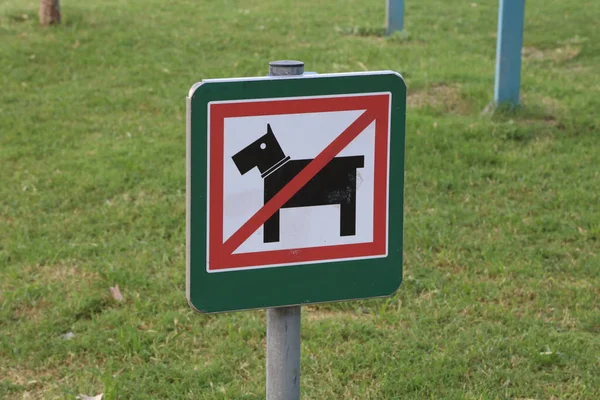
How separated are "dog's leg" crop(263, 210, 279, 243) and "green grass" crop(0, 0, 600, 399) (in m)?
1.63

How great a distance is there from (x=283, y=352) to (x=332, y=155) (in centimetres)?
48

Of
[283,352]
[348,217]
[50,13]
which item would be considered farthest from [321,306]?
[50,13]

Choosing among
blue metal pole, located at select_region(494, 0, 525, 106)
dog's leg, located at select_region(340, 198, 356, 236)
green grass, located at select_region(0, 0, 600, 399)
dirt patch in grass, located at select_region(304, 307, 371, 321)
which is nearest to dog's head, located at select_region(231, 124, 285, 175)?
dog's leg, located at select_region(340, 198, 356, 236)

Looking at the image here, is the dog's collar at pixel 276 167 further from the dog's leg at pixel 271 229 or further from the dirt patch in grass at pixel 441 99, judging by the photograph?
the dirt patch in grass at pixel 441 99

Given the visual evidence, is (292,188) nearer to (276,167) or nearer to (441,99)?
(276,167)

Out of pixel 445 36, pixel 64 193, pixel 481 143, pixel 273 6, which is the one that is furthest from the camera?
pixel 273 6

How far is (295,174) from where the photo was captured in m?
2.11

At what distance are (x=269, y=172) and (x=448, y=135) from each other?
4.66 metres

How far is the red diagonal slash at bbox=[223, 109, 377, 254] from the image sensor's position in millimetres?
2102

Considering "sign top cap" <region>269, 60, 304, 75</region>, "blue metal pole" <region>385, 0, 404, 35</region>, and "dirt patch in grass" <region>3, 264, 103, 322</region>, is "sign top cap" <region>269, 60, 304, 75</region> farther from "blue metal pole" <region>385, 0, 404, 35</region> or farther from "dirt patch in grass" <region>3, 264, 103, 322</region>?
"blue metal pole" <region>385, 0, 404, 35</region>

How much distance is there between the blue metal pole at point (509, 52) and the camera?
22.7 ft

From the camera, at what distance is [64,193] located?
5.88 meters

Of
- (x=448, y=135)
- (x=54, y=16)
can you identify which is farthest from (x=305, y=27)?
(x=448, y=135)

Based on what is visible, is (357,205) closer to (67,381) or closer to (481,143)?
(67,381)
